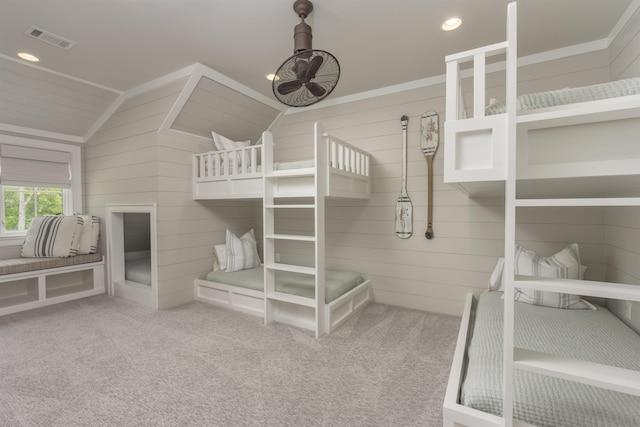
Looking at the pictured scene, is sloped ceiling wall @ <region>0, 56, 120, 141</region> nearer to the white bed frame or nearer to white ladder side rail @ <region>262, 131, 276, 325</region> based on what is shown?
white ladder side rail @ <region>262, 131, 276, 325</region>

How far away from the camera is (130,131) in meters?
3.27

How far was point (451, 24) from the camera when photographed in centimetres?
212

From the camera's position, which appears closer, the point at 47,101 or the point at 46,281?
the point at 47,101

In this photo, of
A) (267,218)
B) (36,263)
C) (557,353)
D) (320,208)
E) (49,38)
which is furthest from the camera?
(36,263)

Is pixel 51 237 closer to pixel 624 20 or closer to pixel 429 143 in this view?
pixel 429 143

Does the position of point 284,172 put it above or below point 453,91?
below

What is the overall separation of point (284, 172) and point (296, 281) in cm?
117

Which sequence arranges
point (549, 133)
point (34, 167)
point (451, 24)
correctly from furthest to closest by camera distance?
point (34, 167) → point (451, 24) → point (549, 133)

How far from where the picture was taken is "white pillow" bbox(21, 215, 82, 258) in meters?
3.27

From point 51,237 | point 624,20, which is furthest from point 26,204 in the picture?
point 624,20

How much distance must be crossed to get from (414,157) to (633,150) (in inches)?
86.7

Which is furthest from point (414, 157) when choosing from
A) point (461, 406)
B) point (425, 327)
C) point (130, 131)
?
point (130, 131)

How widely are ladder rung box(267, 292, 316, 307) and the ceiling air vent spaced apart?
278 cm

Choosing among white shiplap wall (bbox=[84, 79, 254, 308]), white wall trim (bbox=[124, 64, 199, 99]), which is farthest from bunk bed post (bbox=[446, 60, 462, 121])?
white shiplap wall (bbox=[84, 79, 254, 308])
